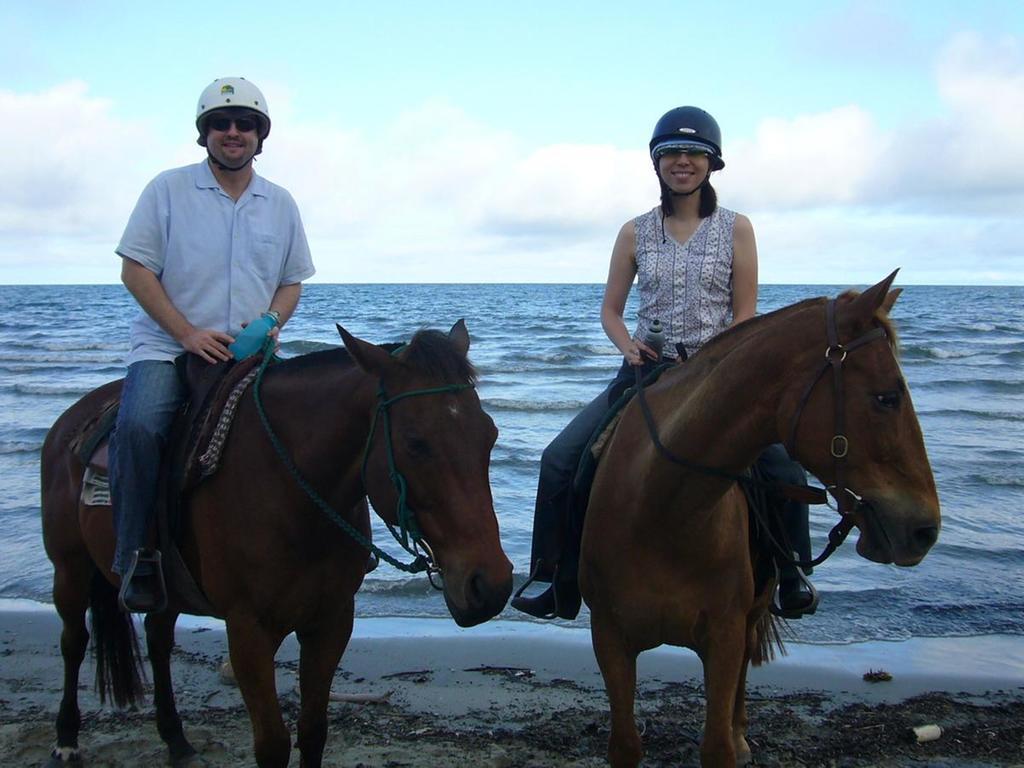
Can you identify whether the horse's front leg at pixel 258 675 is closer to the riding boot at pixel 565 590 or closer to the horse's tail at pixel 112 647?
the riding boot at pixel 565 590

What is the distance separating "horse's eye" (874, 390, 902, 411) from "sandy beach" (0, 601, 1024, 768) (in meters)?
2.60

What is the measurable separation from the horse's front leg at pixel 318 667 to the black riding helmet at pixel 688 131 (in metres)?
2.48

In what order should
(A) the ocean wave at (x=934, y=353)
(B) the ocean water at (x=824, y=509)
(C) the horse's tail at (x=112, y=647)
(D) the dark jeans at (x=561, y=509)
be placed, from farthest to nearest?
(A) the ocean wave at (x=934, y=353) → (B) the ocean water at (x=824, y=509) → (C) the horse's tail at (x=112, y=647) → (D) the dark jeans at (x=561, y=509)

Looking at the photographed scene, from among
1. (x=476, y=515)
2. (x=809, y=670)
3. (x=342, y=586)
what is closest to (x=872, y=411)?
Answer: (x=476, y=515)

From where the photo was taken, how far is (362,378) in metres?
3.33

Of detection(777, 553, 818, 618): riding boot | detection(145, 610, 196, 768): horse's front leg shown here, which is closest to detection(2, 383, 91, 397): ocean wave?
detection(145, 610, 196, 768): horse's front leg

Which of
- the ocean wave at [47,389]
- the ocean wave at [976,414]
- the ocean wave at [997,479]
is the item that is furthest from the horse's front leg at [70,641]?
the ocean wave at [47,389]

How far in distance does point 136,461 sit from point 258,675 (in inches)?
37.7

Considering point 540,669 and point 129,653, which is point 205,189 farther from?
point 540,669

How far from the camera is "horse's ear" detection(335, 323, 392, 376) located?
120 inches

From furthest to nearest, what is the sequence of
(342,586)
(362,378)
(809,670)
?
(809,670), (342,586), (362,378)

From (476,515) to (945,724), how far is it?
362 centimetres

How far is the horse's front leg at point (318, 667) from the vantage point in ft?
12.2

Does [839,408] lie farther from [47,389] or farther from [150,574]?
[47,389]
